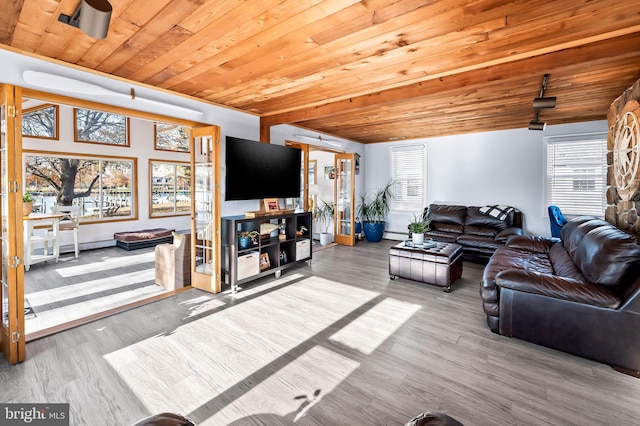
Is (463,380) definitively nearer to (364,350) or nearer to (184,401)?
(364,350)

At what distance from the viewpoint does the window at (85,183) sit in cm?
587

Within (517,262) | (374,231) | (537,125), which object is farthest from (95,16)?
(374,231)

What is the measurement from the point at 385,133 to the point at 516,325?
185 inches

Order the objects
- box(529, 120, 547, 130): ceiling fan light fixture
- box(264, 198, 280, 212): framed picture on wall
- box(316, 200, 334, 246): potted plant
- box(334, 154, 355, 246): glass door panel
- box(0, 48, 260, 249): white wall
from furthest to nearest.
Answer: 1. box(316, 200, 334, 246): potted plant
2. box(334, 154, 355, 246): glass door panel
3. box(264, 198, 280, 212): framed picture on wall
4. box(529, 120, 547, 130): ceiling fan light fixture
5. box(0, 48, 260, 249): white wall

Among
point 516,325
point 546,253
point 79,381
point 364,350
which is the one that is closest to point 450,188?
point 546,253

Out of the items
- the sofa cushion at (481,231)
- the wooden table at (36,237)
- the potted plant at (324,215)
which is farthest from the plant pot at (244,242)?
the sofa cushion at (481,231)

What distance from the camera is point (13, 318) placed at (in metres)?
2.27

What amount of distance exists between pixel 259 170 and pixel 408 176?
426 centimetres

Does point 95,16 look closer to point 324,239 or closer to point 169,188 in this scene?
point 324,239

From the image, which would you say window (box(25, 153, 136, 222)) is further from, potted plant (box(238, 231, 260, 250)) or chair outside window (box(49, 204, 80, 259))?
potted plant (box(238, 231, 260, 250))

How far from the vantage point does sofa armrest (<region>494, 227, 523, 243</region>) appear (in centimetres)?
504

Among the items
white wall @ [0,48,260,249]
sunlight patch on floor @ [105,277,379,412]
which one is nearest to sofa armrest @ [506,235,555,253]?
sunlight patch on floor @ [105,277,379,412]

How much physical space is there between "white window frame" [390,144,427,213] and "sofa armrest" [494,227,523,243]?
2.06m

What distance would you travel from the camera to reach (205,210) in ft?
12.5
